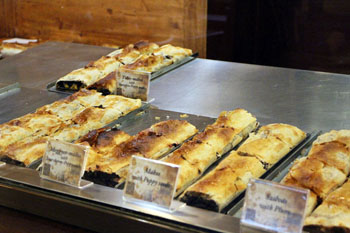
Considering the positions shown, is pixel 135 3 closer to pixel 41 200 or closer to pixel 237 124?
pixel 237 124

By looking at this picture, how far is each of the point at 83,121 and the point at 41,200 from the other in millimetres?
676

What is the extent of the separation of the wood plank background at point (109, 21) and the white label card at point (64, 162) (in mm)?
2488

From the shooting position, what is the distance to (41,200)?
79.1 inches

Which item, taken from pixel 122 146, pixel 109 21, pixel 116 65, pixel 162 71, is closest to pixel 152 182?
pixel 122 146

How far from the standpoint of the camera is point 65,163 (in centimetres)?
199

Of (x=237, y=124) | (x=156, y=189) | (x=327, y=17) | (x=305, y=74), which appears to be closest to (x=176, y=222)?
(x=156, y=189)

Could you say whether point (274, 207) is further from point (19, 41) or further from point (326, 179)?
point (19, 41)

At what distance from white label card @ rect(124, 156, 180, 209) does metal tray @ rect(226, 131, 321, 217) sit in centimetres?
22

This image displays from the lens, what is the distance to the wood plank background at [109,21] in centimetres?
442

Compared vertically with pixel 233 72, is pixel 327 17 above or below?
above

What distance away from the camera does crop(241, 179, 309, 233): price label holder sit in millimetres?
1589

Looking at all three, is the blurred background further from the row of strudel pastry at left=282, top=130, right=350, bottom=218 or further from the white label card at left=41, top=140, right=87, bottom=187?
the white label card at left=41, top=140, right=87, bottom=187

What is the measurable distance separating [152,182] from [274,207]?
396 mm

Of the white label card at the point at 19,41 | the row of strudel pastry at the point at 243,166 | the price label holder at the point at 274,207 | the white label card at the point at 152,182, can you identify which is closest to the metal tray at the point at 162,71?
the row of strudel pastry at the point at 243,166
